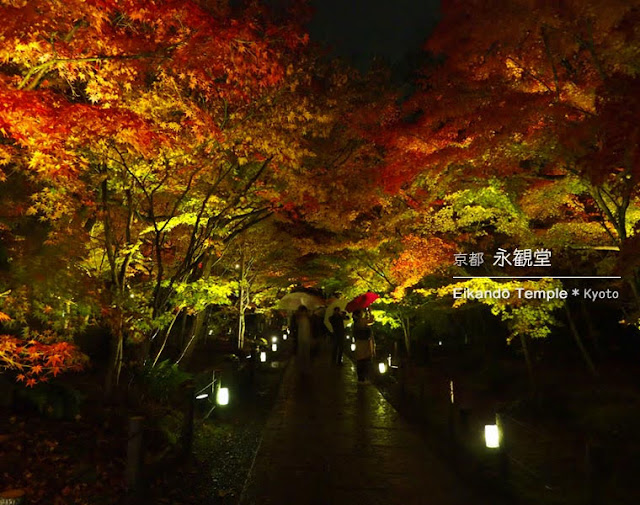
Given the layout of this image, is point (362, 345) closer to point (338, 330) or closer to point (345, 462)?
point (338, 330)

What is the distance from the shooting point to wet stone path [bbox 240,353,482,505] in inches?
237

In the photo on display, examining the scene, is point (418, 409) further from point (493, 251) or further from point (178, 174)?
point (178, 174)

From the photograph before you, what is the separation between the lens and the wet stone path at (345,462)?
19.8ft

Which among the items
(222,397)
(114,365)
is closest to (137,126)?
(114,365)

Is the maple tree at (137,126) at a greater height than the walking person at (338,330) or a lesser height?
greater

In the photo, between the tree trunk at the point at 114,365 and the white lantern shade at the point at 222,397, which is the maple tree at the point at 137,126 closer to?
the tree trunk at the point at 114,365

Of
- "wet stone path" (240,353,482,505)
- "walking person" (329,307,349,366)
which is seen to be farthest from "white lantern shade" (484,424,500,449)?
"walking person" (329,307,349,366)

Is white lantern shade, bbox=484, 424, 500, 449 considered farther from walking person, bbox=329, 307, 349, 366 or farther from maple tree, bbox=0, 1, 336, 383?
walking person, bbox=329, 307, 349, 366

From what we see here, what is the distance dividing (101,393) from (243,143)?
18.2ft

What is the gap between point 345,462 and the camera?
24.0 feet

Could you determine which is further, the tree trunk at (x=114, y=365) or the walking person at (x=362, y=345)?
the walking person at (x=362, y=345)

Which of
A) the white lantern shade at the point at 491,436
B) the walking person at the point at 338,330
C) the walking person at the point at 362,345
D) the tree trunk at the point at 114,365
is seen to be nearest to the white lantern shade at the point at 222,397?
the tree trunk at the point at 114,365

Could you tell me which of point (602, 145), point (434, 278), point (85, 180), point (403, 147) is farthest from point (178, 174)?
point (434, 278)

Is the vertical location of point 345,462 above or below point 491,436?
below
